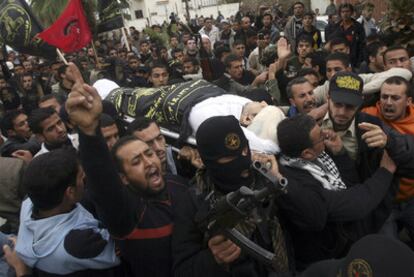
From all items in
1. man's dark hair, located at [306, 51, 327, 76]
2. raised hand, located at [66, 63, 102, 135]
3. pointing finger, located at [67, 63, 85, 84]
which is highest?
pointing finger, located at [67, 63, 85, 84]

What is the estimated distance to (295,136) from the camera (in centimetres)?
209

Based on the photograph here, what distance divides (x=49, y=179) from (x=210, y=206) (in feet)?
2.52

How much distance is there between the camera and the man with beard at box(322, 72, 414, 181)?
2.09m

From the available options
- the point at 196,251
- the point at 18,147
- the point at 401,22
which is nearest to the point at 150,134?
the point at 196,251

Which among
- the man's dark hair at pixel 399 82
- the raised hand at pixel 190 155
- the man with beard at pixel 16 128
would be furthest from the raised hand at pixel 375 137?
the man with beard at pixel 16 128

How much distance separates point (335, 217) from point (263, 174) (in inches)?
29.4

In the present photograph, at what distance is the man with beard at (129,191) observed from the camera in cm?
146

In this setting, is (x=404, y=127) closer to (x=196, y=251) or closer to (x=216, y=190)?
(x=216, y=190)

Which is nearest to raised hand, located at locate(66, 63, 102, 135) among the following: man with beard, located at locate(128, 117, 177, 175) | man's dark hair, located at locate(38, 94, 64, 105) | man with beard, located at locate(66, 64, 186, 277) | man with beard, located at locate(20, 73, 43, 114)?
man with beard, located at locate(66, 64, 186, 277)

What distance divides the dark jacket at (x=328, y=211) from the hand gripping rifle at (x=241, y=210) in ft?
1.16

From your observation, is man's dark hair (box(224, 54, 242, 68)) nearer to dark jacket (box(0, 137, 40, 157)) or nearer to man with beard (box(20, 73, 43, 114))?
dark jacket (box(0, 137, 40, 157))

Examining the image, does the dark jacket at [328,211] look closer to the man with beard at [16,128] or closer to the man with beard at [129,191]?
the man with beard at [129,191]

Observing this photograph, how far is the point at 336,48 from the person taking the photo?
500 centimetres

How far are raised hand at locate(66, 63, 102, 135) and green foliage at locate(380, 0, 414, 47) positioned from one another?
4.39 m
